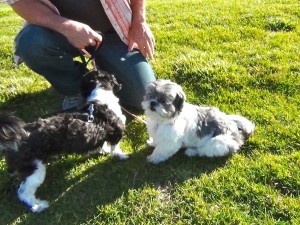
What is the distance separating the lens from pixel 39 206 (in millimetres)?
3600

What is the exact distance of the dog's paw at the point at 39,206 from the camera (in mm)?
3580

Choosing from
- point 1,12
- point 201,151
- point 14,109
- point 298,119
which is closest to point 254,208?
point 201,151

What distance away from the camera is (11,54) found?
605cm

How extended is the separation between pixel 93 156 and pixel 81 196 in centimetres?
56

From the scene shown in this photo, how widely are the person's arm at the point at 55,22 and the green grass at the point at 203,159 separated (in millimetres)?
1080

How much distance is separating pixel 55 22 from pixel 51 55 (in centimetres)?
39

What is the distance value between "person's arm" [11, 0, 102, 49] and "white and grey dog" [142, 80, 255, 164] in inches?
29.4

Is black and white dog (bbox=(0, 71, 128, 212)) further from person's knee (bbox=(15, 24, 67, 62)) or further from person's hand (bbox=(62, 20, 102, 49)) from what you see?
person's knee (bbox=(15, 24, 67, 62))

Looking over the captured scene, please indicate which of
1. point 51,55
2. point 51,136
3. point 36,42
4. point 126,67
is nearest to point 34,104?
point 51,55

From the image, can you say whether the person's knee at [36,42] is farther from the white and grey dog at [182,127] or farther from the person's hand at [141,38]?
the white and grey dog at [182,127]

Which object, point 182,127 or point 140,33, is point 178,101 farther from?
point 140,33

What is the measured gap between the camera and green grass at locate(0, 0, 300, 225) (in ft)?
11.6

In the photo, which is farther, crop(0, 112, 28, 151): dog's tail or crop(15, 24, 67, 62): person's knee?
crop(15, 24, 67, 62): person's knee

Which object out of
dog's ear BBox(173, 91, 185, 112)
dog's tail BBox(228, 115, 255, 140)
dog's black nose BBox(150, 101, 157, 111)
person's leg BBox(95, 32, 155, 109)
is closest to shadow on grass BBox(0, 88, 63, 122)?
person's leg BBox(95, 32, 155, 109)
